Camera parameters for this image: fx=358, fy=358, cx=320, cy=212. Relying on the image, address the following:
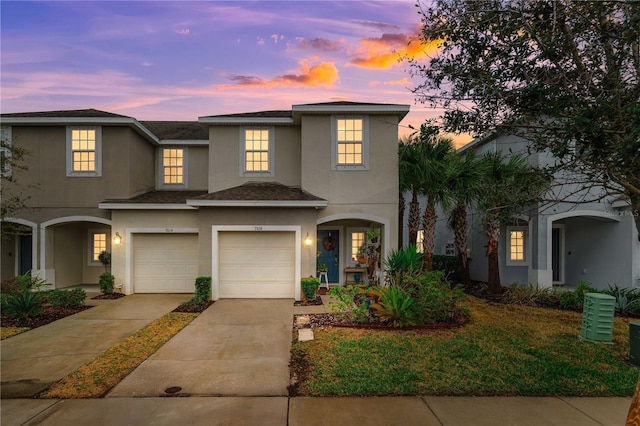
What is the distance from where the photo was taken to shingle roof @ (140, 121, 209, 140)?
15234mm

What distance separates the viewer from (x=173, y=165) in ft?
50.1

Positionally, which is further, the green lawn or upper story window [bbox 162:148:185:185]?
upper story window [bbox 162:148:185:185]

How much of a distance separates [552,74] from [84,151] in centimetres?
1455

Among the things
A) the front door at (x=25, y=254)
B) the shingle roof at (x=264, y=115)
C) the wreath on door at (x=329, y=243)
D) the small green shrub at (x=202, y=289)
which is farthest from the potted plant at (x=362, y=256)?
the front door at (x=25, y=254)

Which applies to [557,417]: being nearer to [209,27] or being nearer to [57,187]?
[209,27]

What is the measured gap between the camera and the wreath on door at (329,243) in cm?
1456

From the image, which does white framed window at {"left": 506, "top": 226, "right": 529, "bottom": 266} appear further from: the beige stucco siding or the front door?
the front door

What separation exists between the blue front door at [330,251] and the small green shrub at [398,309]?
19.4ft

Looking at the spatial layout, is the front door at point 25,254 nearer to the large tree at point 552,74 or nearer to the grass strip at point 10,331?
the grass strip at point 10,331

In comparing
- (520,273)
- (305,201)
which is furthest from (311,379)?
(520,273)

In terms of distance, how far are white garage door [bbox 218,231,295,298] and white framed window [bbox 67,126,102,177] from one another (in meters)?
5.82

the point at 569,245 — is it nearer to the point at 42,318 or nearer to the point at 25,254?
the point at 42,318

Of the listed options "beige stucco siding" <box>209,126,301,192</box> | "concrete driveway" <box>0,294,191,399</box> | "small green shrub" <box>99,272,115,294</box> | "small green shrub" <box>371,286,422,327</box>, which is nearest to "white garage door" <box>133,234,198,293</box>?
"small green shrub" <box>99,272,115,294</box>

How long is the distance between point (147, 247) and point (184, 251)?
52.9 inches
